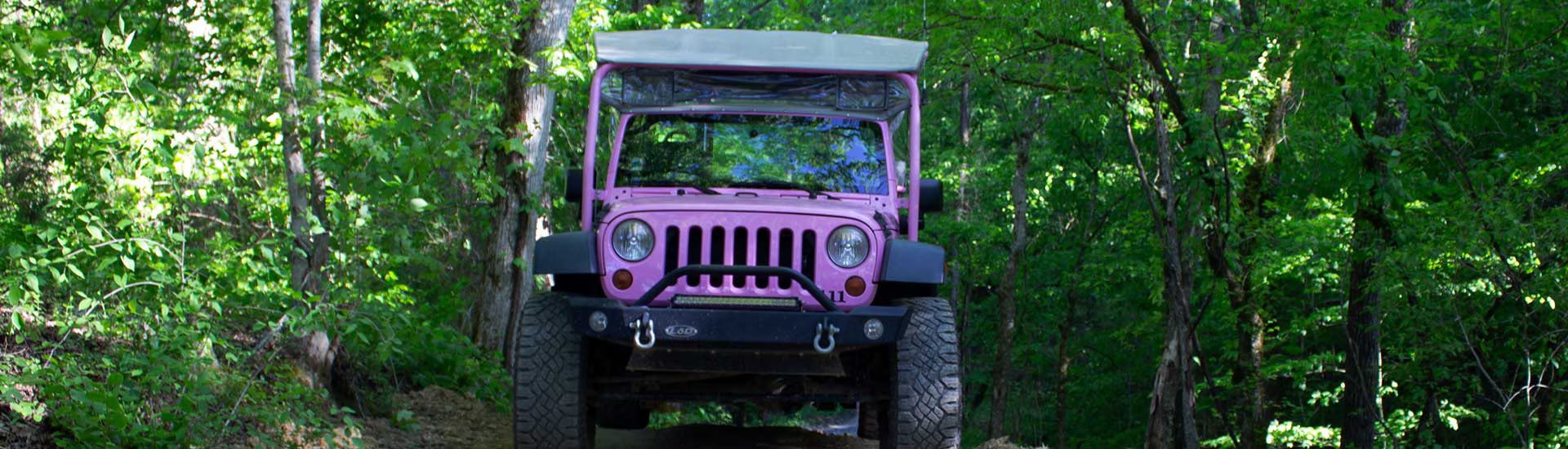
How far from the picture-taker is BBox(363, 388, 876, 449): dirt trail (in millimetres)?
8750

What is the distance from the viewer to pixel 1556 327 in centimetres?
1034

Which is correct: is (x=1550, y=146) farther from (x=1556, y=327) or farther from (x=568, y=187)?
(x=568, y=187)

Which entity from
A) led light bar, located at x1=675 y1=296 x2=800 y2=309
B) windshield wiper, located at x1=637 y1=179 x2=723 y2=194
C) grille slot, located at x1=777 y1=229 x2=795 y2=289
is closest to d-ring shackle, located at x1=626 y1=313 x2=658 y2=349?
led light bar, located at x1=675 y1=296 x2=800 y2=309

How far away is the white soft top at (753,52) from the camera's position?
734 cm

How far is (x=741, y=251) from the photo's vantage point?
6.56 m

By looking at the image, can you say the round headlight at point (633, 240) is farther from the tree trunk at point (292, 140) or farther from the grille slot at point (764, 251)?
the tree trunk at point (292, 140)

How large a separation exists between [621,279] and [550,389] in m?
0.66

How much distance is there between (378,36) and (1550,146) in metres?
9.90

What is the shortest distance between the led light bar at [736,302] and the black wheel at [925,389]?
0.58 meters

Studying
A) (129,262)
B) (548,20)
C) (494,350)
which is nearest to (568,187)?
(129,262)

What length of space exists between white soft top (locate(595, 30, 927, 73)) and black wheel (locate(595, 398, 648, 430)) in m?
2.29

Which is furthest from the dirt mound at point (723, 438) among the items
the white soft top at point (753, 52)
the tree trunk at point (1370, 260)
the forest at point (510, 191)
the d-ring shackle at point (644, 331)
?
the tree trunk at point (1370, 260)

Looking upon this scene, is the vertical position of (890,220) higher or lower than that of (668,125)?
lower

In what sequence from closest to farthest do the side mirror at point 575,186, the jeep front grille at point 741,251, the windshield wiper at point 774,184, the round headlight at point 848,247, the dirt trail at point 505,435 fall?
the jeep front grille at point 741,251 → the round headlight at point 848,247 → the windshield wiper at point 774,184 → the side mirror at point 575,186 → the dirt trail at point 505,435
